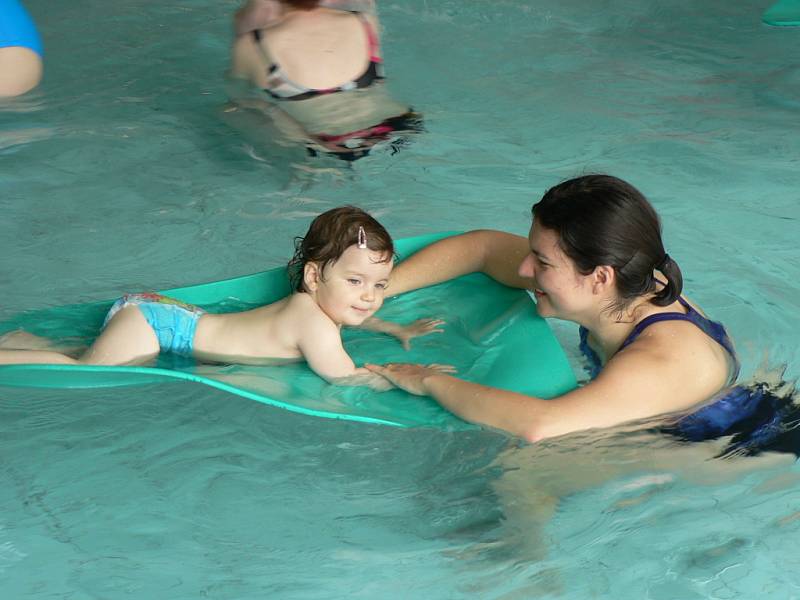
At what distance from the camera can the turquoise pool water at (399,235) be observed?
2.45 meters

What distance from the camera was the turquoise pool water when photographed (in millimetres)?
2449

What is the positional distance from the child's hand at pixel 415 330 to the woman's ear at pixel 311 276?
1.21ft

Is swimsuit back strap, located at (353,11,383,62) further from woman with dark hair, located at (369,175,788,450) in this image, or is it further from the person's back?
woman with dark hair, located at (369,175,788,450)

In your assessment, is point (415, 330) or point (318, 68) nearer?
point (415, 330)

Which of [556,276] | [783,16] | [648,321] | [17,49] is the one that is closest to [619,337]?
[648,321]

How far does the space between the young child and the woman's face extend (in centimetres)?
41

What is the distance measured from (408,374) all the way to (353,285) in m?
0.26

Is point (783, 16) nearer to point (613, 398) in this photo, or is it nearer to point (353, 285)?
point (353, 285)

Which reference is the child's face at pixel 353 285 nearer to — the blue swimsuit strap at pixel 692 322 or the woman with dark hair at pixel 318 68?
the blue swimsuit strap at pixel 692 322

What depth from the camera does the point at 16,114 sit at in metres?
4.72

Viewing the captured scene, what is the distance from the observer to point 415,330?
119 inches

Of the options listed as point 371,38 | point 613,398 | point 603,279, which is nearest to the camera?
point 613,398

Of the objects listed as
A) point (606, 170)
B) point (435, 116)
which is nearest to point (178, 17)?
point (435, 116)

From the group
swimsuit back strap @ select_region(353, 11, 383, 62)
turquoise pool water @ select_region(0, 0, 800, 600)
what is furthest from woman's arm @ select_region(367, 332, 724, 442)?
swimsuit back strap @ select_region(353, 11, 383, 62)
